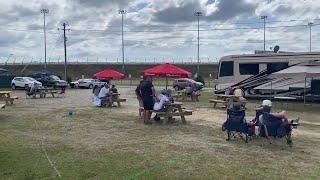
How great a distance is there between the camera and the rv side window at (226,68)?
28.9 meters

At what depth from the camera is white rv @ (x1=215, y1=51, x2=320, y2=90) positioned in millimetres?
25312

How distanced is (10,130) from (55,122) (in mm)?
2207

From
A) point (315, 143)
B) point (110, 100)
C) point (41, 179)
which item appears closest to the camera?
point (41, 179)

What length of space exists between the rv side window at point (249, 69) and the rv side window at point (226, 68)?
0.76 m

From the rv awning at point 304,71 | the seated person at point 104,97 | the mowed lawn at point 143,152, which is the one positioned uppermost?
the rv awning at point 304,71

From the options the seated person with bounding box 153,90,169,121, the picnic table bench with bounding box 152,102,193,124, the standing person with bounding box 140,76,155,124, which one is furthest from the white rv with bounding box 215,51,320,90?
the standing person with bounding box 140,76,155,124

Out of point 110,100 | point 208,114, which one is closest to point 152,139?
point 208,114

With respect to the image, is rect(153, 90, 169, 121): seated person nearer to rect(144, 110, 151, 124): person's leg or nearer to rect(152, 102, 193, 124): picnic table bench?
rect(152, 102, 193, 124): picnic table bench

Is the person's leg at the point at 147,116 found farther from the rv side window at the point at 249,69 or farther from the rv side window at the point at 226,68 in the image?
the rv side window at the point at 226,68

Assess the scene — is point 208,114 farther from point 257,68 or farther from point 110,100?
point 257,68

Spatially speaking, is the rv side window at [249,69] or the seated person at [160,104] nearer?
the seated person at [160,104]

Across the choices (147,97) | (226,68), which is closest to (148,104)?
(147,97)

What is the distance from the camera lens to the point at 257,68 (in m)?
27.3

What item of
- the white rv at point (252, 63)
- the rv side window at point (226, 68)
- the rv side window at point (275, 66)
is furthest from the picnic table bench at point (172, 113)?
the rv side window at point (226, 68)
